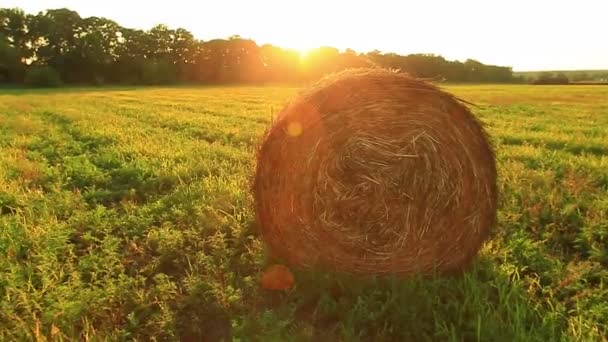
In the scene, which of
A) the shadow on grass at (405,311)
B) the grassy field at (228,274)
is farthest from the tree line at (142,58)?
the shadow on grass at (405,311)

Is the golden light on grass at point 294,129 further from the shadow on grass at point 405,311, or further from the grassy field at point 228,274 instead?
Answer: the shadow on grass at point 405,311

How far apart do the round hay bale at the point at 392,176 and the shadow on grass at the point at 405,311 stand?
262 millimetres

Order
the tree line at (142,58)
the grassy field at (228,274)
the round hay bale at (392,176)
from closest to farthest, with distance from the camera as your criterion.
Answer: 1. the grassy field at (228,274)
2. the round hay bale at (392,176)
3. the tree line at (142,58)

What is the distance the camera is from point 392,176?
4082 millimetres

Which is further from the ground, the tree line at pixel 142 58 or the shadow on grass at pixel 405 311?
the tree line at pixel 142 58

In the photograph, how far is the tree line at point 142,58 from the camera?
67.2 m

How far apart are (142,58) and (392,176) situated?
78903 millimetres

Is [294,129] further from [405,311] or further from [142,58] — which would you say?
[142,58]

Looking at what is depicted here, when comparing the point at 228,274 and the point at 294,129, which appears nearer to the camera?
the point at 228,274

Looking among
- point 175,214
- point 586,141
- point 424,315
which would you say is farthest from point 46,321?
point 586,141

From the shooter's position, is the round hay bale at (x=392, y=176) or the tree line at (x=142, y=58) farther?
the tree line at (x=142, y=58)

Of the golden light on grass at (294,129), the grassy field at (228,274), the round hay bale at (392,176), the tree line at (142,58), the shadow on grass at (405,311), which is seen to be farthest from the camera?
the tree line at (142,58)

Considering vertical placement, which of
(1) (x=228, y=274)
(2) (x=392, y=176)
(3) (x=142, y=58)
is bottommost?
(1) (x=228, y=274)

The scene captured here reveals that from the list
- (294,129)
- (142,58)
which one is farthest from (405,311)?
(142,58)
